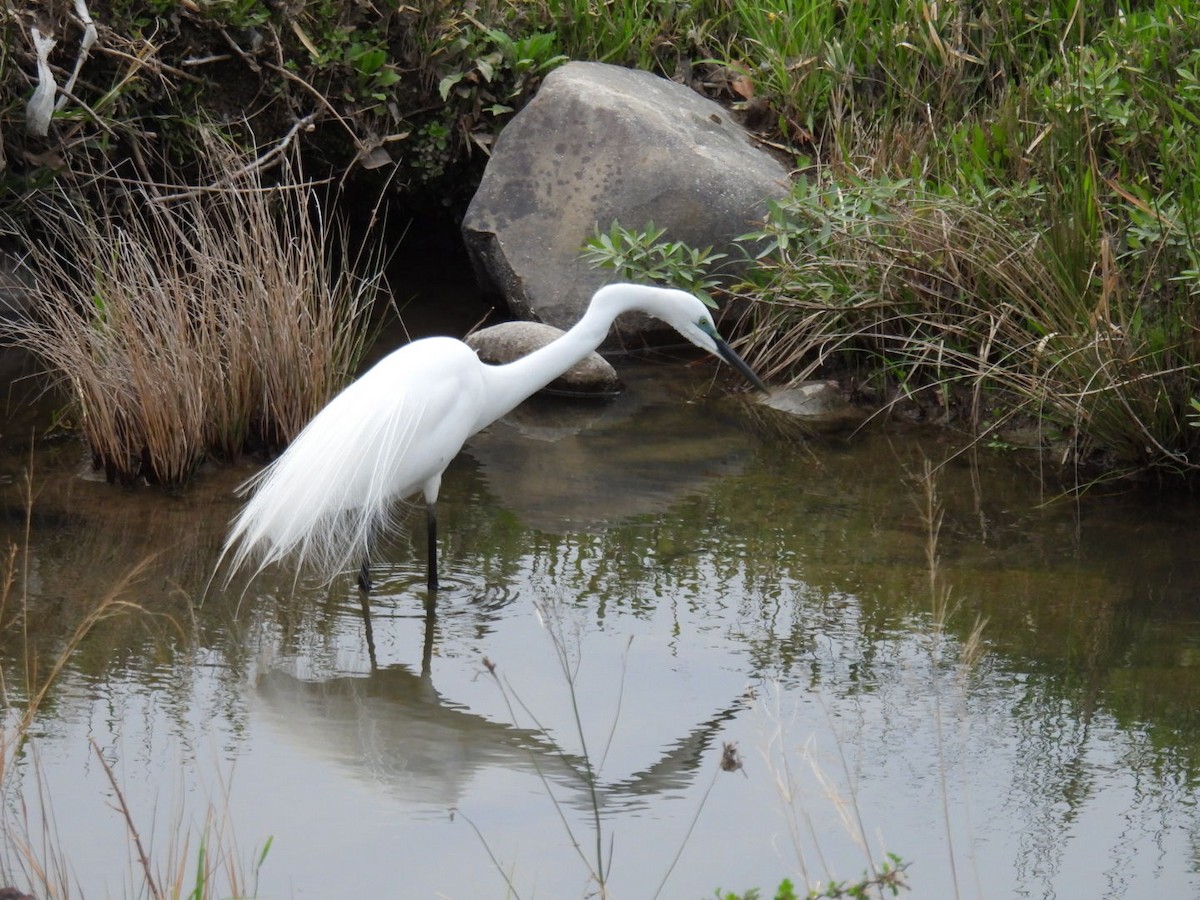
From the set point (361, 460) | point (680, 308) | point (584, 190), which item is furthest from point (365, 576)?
point (584, 190)

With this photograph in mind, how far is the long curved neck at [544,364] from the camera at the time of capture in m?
4.36

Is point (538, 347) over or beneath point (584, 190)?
beneath

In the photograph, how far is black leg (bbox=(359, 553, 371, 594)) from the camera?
3994 mm

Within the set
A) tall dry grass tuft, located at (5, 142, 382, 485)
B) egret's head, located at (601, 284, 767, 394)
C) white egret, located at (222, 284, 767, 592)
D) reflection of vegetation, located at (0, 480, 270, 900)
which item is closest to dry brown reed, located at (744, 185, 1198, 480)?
egret's head, located at (601, 284, 767, 394)

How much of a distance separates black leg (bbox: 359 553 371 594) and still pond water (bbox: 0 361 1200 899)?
0.20 ft

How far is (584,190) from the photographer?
6516 mm

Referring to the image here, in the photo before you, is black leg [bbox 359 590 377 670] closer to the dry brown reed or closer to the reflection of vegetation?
the reflection of vegetation

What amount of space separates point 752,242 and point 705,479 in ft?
5.86

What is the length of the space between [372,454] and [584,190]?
2.93 m

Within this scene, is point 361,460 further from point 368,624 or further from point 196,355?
point 196,355

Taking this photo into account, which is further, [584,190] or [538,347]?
[584,190]

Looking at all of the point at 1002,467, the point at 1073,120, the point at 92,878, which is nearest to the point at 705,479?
the point at 1002,467

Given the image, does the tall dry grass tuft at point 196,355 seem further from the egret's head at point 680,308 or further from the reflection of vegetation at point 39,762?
the egret's head at point 680,308

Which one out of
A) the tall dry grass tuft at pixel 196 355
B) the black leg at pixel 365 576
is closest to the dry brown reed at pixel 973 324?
the tall dry grass tuft at pixel 196 355
